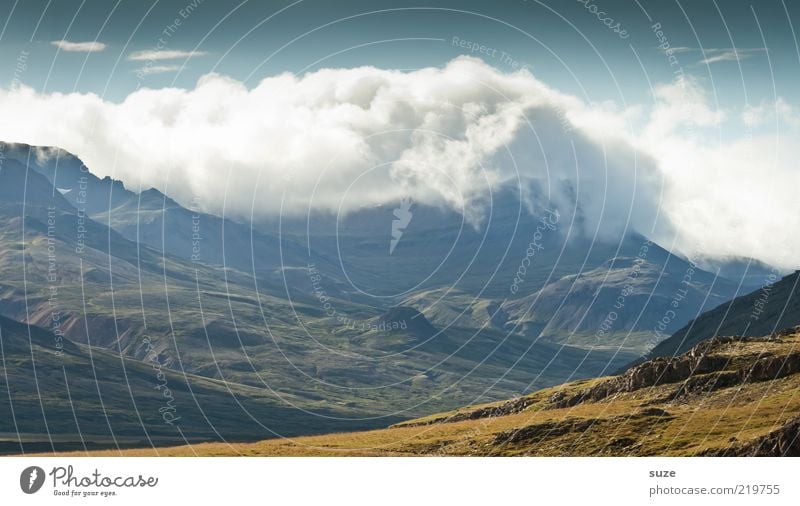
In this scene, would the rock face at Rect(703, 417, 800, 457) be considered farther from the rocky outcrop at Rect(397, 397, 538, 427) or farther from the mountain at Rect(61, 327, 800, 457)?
the rocky outcrop at Rect(397, 397, 538, 427)

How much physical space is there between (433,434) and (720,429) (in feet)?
127

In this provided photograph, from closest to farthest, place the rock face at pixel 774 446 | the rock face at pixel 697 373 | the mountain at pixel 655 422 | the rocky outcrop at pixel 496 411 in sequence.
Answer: the rock face at pixel 774 446
the mountain at pixel 655 422
the rock face at pixel 697 373
the rocky outcrop at pixel 496 411

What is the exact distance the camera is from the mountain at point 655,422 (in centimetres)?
10394

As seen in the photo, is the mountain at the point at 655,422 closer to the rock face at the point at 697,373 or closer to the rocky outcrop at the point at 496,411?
the rock face at the point at 697,373

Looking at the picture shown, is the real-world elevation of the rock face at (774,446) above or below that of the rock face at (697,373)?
below

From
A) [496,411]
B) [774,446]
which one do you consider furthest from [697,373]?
[774,446]

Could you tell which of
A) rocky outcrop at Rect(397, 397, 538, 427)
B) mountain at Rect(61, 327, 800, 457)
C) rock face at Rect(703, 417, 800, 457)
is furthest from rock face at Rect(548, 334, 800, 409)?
rock face at Rect(703, 417, 800, 457)

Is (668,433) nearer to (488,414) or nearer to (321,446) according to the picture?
(321,446)

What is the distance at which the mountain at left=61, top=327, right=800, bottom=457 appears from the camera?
103938 millimetres

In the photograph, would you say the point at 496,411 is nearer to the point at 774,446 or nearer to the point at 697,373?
the point at 697,373

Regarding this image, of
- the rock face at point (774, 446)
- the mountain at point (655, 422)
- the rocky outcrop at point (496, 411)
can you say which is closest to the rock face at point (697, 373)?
the mountain at point (655, 422)
